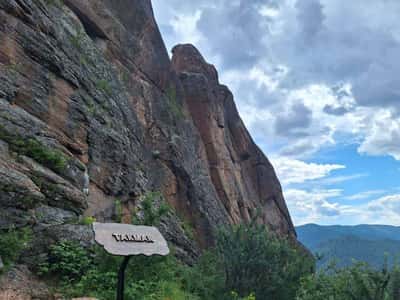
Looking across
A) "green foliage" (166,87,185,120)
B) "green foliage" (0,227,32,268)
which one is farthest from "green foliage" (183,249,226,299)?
"green foliage" (166,87,185,120)

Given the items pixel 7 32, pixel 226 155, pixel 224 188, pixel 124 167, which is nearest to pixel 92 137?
pixel 124 167

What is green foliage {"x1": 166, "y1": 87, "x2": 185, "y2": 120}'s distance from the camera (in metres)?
22.8

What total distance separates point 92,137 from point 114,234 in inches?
299

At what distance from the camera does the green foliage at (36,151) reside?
342 inches

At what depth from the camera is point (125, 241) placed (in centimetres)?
551

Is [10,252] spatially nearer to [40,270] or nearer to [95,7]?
[40,270]

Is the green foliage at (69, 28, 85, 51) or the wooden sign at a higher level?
the green foliage at (69, 28, 85, 51)

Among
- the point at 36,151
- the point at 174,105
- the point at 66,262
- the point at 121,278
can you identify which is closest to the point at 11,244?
the point at 66,262

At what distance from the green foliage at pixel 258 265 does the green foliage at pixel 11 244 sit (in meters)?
7.73

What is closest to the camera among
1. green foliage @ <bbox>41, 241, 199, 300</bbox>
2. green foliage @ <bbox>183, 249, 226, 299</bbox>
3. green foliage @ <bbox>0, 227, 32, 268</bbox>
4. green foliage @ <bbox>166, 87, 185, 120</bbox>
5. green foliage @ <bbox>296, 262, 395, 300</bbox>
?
green foliage @ <bbox>0, 227, 32, 268</bbox>

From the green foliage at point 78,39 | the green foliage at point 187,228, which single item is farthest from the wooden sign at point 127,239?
the green foliage at point 187,228

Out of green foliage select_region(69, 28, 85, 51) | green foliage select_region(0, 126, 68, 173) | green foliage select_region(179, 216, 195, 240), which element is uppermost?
green foliage select_region(69, 28, 85, 51)

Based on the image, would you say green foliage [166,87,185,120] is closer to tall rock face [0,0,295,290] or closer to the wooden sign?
tall rock face [0,0,295,290]

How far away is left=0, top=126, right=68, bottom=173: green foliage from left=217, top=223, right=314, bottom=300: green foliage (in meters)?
6.93
